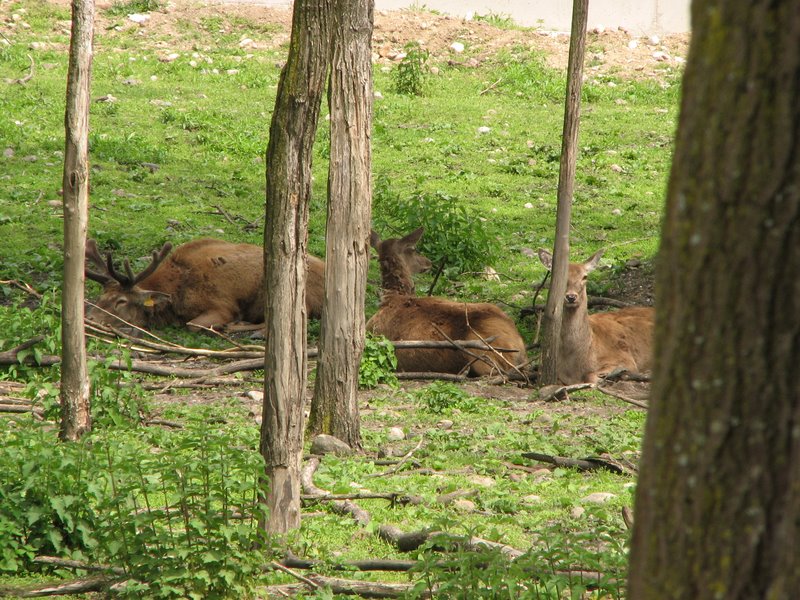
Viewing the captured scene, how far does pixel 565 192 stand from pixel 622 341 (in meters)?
2.28

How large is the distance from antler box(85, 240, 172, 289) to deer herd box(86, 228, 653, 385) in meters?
0.01

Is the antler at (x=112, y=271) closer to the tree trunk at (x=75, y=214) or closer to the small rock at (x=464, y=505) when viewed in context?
the tree trunk at (x=75, y=214)

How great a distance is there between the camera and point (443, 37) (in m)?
23.3

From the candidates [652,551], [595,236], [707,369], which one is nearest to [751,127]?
[707,369]

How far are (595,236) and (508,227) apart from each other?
4.00ft

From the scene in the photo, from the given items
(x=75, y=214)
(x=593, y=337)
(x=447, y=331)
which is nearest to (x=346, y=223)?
(x=75, y=214)

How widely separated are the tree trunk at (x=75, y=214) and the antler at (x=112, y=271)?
4.82m

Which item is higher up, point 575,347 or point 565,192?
point 565,192

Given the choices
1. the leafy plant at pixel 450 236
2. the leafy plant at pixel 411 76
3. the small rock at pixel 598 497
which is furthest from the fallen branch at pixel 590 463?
the leafy plant at pixel 411 76

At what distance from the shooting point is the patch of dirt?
73.8 feet

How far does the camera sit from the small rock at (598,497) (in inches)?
242

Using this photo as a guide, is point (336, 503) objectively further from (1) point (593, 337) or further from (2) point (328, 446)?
(1) point (593, 337)

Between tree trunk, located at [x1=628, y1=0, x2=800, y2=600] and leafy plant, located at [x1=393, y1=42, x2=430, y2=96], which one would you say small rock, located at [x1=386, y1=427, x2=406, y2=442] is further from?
leafy plant, located at [x1=393, y1=42, x2=430, y2=96]

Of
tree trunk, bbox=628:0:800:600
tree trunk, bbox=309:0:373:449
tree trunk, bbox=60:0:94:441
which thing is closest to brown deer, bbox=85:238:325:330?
tree trunk, bbox=309:0:373:449
